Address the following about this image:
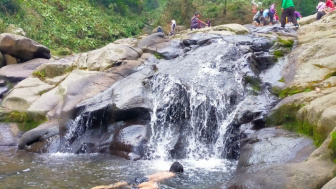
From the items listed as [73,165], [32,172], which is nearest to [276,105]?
[73,165]

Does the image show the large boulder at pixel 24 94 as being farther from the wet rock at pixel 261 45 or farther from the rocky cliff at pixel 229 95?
the wet rock at pixel 261 45

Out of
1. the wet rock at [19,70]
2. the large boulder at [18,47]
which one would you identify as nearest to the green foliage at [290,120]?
the wet rock at [19,70]

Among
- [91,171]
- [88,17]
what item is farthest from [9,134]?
[88,17]

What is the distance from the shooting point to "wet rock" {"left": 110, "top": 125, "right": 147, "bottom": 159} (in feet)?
35.0

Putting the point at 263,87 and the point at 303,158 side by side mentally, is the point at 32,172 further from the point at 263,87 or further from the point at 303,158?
the point at 263,87

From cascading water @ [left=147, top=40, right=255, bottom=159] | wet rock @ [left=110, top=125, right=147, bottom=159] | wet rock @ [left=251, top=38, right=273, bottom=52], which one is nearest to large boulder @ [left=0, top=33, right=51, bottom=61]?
cascading water @ [left=147, top=40, right=255, bottom=159]

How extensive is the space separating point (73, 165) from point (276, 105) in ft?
18.6

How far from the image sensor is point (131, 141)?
→ 1092cm

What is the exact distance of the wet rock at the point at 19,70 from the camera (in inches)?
647

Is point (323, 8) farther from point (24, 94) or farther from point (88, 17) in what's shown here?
point (88, 17)

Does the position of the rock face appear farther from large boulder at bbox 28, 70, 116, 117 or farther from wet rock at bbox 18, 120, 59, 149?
wet rock at bbox 18, 120, 59, 149

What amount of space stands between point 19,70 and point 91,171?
9897 mm

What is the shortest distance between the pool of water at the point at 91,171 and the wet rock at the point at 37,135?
961 millimetres

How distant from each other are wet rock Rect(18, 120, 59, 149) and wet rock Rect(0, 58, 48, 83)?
16.1 ft
